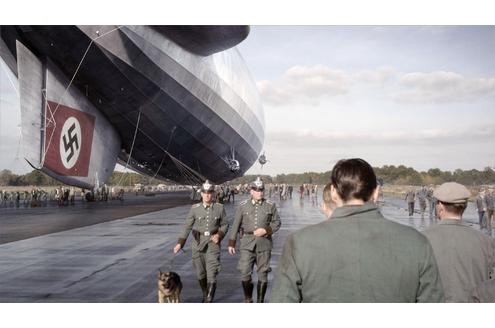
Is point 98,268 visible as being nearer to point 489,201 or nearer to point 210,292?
point 210,292

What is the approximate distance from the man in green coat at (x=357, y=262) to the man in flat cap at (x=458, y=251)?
108 cm

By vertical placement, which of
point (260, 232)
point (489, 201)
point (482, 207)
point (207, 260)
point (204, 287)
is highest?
point (489, 201)

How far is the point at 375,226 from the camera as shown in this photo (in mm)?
2191

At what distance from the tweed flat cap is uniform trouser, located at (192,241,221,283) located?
380 cm

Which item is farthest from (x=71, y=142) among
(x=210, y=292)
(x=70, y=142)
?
(x=210, y=292)

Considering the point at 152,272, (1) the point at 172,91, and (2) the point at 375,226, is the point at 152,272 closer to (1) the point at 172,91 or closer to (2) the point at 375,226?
(2) the point at 375,226

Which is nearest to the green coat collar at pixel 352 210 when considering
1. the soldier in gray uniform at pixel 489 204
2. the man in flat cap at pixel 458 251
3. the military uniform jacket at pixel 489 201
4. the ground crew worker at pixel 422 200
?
the man in flat cap at pixel 458 251

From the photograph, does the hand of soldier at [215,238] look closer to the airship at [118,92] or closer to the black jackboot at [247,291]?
the black jackboot at [247,291]

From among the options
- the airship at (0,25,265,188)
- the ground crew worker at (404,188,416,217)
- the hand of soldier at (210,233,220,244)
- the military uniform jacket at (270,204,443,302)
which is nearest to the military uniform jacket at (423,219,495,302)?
the military uniform jacket at (270,204,443,302)

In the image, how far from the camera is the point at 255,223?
6691mm

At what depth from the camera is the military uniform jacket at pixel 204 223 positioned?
21.4ft

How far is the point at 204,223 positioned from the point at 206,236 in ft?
0.69

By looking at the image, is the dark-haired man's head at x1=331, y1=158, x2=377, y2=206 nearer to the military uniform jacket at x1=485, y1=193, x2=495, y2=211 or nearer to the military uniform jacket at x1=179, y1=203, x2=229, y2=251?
the military uniform jacket at x1=179, y1=203, x2=229, y2=251
